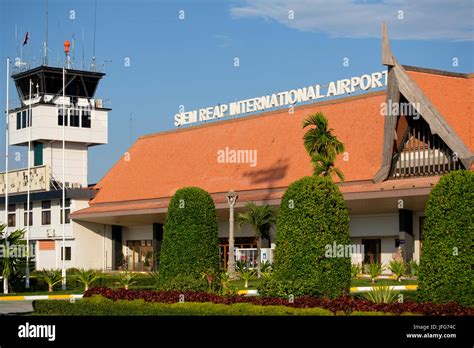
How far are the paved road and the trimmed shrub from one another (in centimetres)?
620

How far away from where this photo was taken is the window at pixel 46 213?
72.2 meters

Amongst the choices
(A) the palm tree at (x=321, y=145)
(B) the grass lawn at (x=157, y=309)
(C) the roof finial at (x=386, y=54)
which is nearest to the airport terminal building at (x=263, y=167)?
(C) the roof finial at (x=386, y=54)

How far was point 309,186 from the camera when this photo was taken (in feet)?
84.0

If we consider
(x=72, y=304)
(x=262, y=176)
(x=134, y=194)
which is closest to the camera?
(x=72, y=304)

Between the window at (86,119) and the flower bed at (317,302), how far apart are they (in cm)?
5174

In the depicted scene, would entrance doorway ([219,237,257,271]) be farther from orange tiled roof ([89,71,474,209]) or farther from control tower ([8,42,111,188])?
control tower ([8,42,111,188])

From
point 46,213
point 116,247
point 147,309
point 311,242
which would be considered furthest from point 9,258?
point 46,213

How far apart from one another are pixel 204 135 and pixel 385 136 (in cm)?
2248

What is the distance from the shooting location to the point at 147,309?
25.6 m

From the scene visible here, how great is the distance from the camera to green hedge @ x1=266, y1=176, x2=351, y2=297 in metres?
24.7

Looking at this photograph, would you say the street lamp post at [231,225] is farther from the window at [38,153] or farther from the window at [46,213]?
the window at [38,153]

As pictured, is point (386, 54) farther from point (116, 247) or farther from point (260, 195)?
point (116, 247)
